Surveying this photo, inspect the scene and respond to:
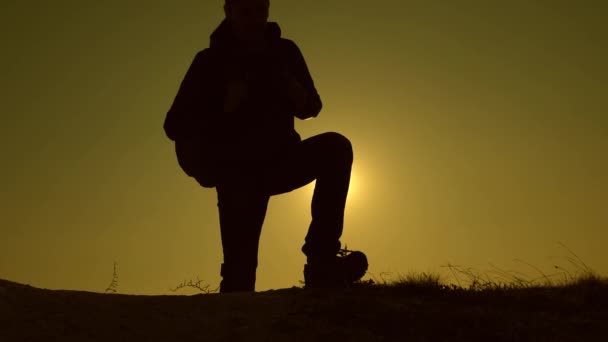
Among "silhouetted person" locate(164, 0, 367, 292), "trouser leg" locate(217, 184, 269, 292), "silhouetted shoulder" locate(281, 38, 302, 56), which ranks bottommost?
"trouser leg" locate(217, 184, 269, 292)

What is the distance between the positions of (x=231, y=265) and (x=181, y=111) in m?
1.30

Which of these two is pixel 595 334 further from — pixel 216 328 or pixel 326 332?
pixel 216 328

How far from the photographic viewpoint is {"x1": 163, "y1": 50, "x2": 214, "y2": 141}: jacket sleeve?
5.70 meters

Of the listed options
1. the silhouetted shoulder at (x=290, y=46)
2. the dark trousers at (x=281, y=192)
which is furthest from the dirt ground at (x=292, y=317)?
the silhouetted shoulder at (x=290, y=46)

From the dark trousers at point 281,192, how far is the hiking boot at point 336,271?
0.20ft

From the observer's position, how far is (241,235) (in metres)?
5.65

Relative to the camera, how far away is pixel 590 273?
19.9ft

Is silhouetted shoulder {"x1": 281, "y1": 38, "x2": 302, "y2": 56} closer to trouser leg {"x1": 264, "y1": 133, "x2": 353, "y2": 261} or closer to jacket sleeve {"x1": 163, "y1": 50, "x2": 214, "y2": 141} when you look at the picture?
jacket sleeve {"x1": 163, "y1": 50, "x2": 214, "y2": 141}

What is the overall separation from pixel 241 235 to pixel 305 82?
4.49 ft

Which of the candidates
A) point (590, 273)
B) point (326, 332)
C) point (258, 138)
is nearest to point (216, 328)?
point (326, 332)

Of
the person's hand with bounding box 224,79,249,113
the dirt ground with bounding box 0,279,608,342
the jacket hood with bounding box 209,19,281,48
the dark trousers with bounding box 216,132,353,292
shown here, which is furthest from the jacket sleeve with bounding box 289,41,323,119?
the dirt ground with bounding box 0,279,608,342

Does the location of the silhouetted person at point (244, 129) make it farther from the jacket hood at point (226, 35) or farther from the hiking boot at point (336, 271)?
the hiking boot at point (336, 271)

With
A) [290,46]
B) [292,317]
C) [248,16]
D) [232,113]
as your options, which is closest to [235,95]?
[232,113]

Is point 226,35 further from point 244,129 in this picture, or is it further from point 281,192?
point 281,192
